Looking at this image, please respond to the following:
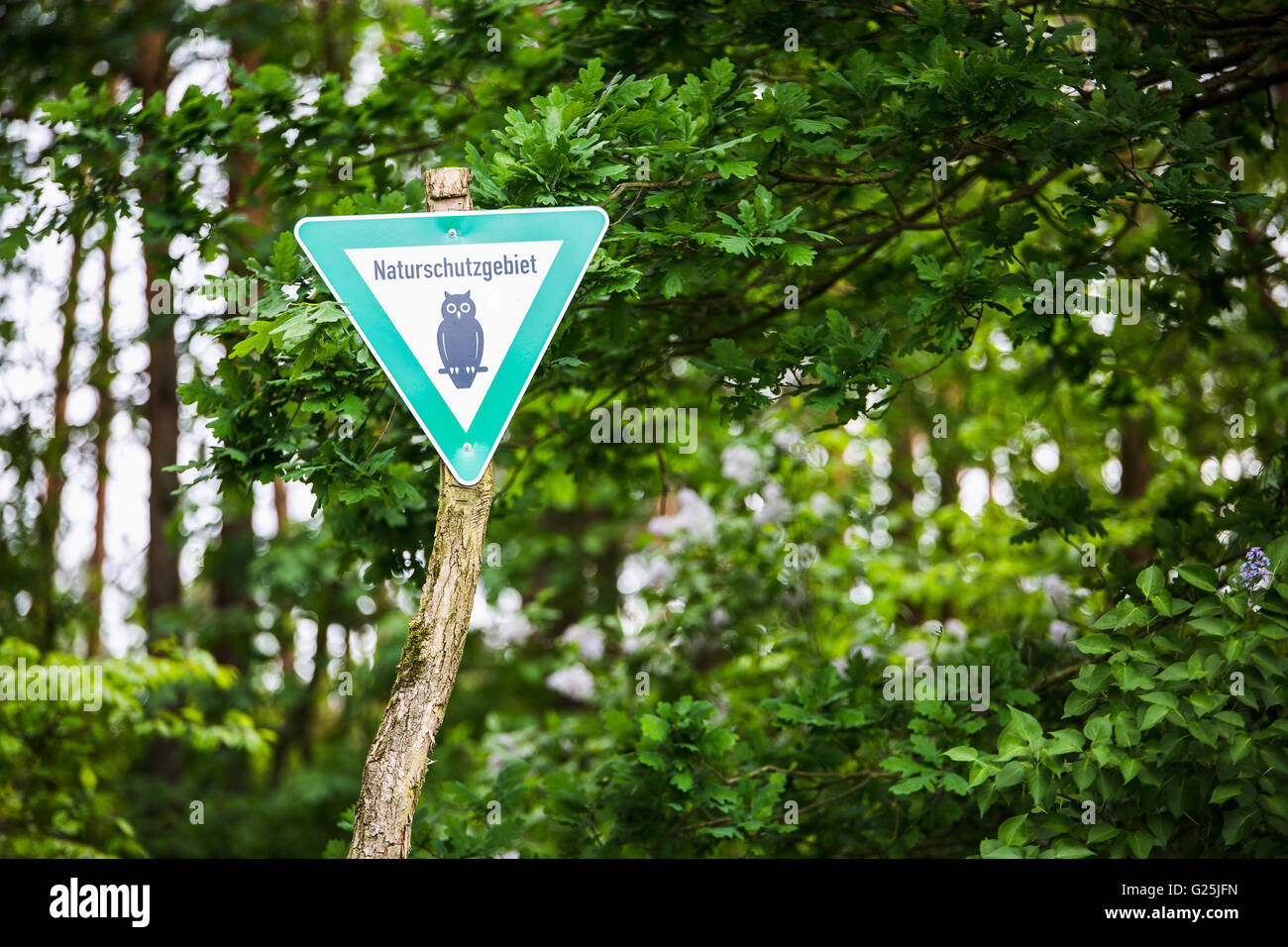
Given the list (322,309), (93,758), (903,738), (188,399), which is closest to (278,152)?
(188,399)

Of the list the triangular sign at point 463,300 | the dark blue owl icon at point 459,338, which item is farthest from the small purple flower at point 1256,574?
the dark blue owl icon at point 459,338

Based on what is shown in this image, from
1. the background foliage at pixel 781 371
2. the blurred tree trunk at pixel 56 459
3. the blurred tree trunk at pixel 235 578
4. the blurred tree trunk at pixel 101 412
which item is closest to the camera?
the background foliage at pixel 781 371

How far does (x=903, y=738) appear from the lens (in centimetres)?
453

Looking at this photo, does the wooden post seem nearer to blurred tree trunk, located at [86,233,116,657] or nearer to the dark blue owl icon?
the dark blue owl icon

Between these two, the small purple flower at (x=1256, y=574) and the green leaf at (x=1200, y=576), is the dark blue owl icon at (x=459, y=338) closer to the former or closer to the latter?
the green leaf at (x=1200, y=576)

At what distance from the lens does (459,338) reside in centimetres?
249

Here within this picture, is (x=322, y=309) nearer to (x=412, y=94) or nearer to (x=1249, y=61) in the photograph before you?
(x=412, y=94)

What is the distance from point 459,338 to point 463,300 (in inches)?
3.5

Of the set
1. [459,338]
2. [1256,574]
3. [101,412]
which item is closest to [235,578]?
[101,412]

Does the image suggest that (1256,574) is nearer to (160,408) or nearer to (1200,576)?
(1200,576)

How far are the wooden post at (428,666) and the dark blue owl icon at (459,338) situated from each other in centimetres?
24

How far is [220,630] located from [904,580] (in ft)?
23.0

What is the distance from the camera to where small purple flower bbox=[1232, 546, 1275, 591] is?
3.22 meters

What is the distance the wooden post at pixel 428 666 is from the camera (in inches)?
99.2
